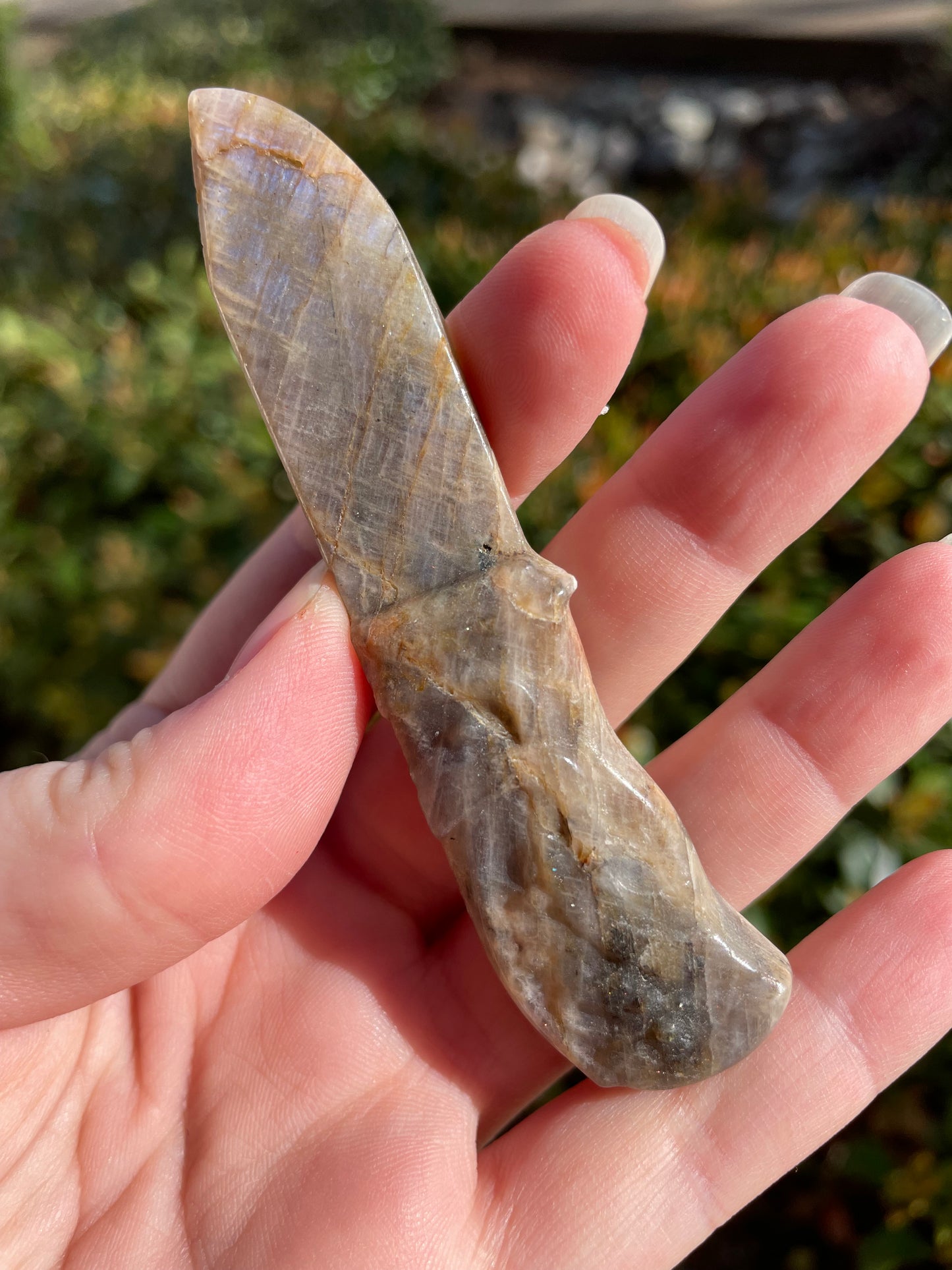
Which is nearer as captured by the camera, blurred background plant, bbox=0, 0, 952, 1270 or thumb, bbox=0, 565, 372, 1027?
thumb, bbox=0, 565, 372, 1027

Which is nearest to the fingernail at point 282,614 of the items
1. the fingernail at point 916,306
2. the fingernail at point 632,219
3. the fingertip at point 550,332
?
the fingertip at point 550,332

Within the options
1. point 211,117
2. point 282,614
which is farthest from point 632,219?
point 282,614

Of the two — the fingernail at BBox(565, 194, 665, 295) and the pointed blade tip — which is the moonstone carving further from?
the fingernail at BBox(565, 194, 665, 295)

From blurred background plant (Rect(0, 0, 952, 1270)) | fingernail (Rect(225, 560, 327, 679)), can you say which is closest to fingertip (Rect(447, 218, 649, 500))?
fingernail (Rect(225, 560, 327, 679))

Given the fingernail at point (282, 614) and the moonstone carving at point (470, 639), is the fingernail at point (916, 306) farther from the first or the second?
the fingernail at point (282, 614)

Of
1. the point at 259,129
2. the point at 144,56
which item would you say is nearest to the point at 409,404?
the point at 259,129

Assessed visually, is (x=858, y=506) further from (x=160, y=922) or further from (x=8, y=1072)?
(x=8, y=1072)

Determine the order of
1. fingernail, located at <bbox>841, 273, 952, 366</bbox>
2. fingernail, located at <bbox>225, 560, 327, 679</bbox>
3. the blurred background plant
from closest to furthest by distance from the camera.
→ 1. fingernail, located at <bbox>225, 560, 327, 679</bbox>
2. fingernail, located at <bbox>841, 273, 952, 366</bbox>
3. the blurred background plant
